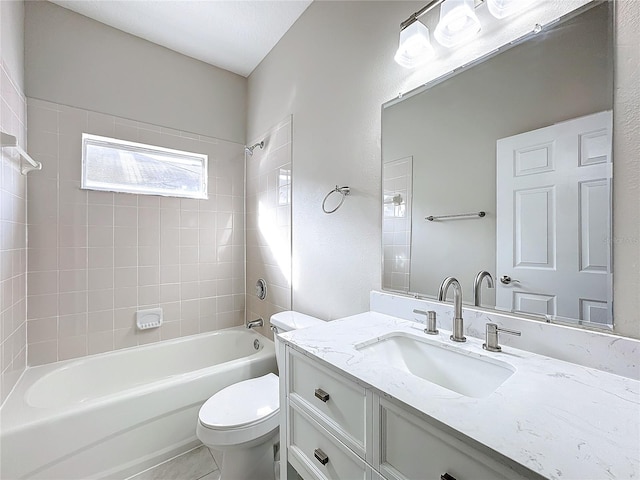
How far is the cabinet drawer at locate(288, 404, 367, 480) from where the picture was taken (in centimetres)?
78

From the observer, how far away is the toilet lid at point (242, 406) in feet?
4.23

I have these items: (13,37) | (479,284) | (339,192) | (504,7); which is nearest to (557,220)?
(479,284)

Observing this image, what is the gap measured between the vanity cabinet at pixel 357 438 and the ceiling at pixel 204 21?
2179mm

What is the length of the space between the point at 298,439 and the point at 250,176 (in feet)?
7.24

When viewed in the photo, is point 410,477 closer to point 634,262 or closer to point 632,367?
point 632,367

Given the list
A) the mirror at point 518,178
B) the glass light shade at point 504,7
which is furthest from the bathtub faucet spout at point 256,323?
the glass light shade at point 504,7

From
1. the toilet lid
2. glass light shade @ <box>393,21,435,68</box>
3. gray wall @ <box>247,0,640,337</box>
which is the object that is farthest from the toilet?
glass light shade @ <box>393,21,435,68</box>

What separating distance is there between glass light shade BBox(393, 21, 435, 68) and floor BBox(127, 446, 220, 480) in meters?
2.34

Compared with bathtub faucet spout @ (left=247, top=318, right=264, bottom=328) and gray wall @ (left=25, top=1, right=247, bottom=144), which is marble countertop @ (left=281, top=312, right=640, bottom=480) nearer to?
bathtub faucet spout @ (left=247, top=318, right=264, bottom=328)

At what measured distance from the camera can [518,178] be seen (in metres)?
0.95

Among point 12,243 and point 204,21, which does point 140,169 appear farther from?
point 204,21

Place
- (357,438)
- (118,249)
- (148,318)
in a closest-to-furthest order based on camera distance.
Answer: (357,438) → (118,249) → (148,318)

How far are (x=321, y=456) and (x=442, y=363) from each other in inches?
19.7

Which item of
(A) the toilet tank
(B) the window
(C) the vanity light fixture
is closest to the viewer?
(C) the vanity light fixture
